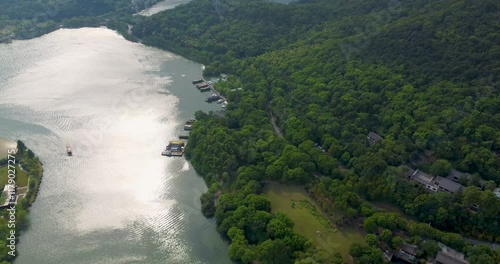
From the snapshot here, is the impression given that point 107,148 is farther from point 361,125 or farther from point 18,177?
point 361,125

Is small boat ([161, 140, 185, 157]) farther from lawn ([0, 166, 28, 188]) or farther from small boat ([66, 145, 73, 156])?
lawn ([0, 166, 28, 188])

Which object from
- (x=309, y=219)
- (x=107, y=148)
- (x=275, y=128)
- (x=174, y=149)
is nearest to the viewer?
(x=309, y=219)

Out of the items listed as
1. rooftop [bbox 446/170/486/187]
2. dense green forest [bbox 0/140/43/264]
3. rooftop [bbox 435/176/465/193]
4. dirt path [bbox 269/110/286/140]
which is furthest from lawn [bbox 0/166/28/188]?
rooftop [bbox 446/170/486/187]

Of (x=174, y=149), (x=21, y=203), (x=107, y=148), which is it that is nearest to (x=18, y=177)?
(x=21, y=203)

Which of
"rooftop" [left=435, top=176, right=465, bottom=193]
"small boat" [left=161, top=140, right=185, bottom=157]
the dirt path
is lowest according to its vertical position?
"small boat" [left=161, top=140, right=185, bottom=157]

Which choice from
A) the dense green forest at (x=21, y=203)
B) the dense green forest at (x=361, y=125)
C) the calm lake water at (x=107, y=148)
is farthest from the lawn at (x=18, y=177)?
the dense green forest at (x=361, y=125)

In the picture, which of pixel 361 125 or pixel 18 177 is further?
pixel 361 125

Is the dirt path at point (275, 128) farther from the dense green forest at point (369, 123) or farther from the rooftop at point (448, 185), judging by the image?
the rooftop at point (448, 185)
